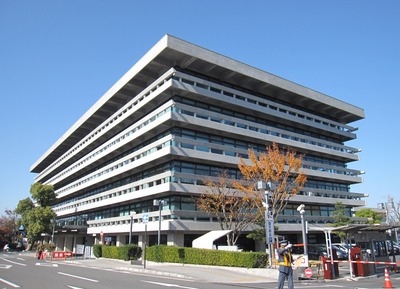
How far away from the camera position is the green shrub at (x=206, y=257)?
68.1 ft

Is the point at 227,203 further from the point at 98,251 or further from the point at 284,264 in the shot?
the point at 284,264

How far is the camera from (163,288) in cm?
1270

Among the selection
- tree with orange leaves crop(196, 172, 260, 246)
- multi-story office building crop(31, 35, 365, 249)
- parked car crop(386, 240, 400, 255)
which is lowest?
parked car crop(386, 240, 400, 255)

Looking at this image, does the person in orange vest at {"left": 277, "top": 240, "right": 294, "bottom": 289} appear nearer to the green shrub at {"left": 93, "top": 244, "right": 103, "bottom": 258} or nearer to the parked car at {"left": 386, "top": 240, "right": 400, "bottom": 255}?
the parked car at {"left": 386, "top": 240, "right": 400, "bottom": 255}

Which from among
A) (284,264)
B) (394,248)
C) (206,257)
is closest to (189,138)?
(206,257)

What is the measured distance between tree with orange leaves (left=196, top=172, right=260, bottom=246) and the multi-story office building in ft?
4.53

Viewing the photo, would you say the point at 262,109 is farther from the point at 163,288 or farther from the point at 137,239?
the point at 163,288

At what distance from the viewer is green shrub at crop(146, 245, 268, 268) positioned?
20750 millimetres

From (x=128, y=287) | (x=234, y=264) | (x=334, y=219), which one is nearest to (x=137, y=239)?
(x=234, y=264)

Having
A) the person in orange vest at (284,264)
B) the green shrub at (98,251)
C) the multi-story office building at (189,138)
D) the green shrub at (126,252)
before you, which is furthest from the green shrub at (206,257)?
the green shrub at (98,251)

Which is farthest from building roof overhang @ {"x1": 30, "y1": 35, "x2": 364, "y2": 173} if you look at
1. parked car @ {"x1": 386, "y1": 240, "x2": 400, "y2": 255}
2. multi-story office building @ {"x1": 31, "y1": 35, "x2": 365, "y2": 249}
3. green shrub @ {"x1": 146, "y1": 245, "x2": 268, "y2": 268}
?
parked car @ {"x1": 386, "y1": 240, "x2": 400, "y2": 255}

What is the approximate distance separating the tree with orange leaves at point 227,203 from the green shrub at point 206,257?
742 cm

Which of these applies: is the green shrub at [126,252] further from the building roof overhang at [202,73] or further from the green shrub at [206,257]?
the building roof overhang at [202,73]

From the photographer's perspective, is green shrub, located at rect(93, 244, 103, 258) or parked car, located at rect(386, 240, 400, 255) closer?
parked car, located at rect(386, 240, 400, 255)
